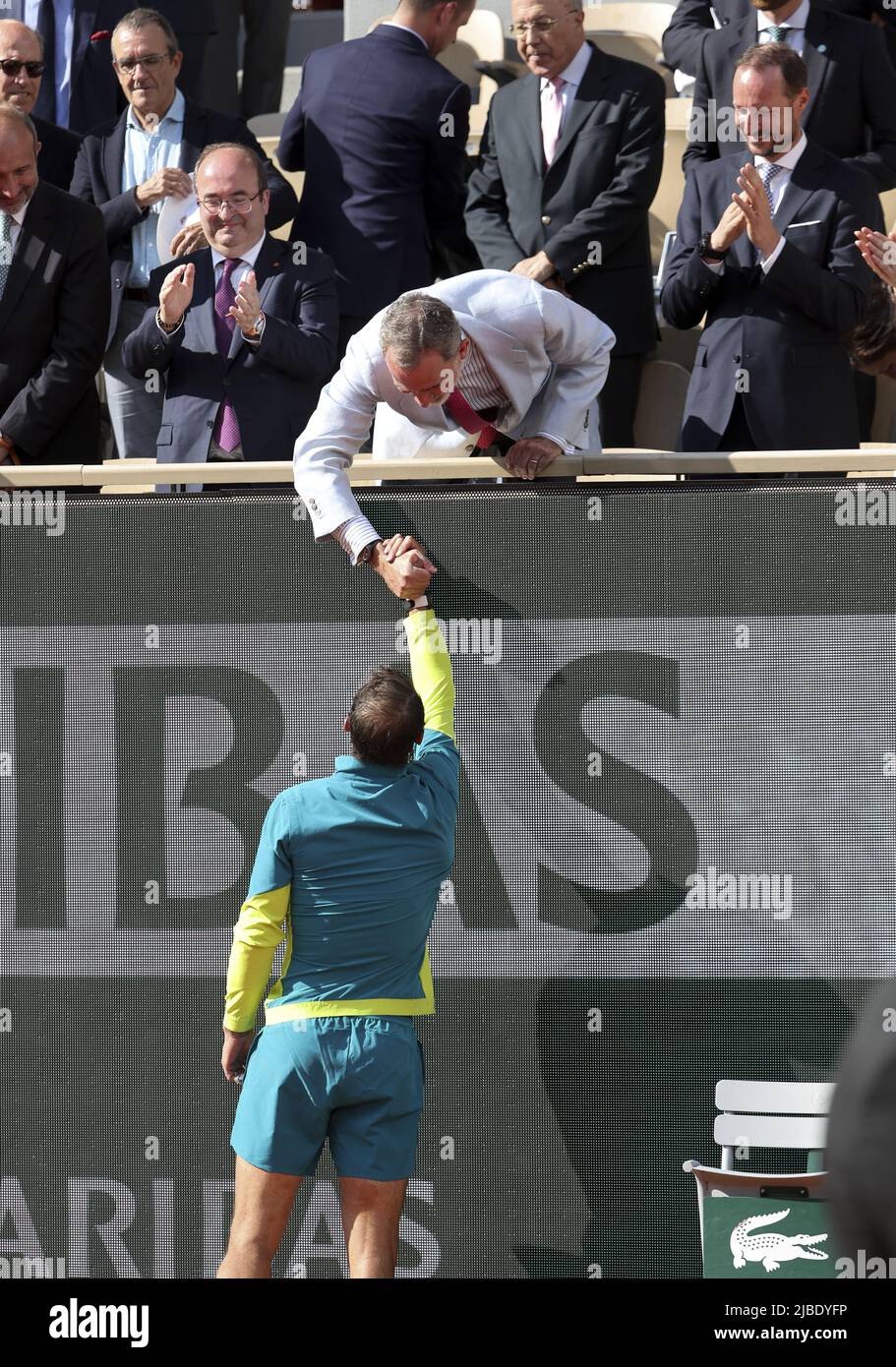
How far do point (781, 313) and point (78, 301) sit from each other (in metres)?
2.30

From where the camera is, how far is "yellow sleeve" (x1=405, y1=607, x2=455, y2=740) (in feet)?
17.3

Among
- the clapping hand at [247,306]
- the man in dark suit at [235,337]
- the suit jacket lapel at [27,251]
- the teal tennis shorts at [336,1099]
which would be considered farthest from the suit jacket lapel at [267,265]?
the teal tennis shorts at [336,1099]

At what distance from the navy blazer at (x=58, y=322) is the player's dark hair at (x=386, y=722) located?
1.81 meters

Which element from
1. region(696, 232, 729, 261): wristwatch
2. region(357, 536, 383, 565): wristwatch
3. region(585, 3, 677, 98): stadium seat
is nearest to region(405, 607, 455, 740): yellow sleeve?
region(357, 536, 383, 565): wristwatch

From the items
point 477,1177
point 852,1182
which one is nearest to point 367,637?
point 477,1177

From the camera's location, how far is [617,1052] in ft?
17.3

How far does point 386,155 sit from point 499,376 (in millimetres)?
2311

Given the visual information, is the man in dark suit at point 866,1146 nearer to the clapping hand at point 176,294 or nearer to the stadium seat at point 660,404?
the clapping hand at point 176,294

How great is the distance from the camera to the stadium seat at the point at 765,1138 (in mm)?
5125

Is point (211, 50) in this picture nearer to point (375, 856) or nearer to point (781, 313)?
Answer: point (781, 313)

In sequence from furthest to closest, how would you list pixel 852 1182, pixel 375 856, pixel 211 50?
pixel 211 50
pixel 375 856
pixel 852 1182
